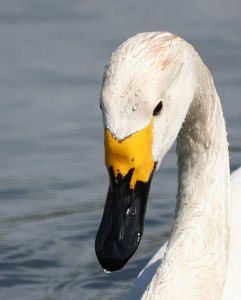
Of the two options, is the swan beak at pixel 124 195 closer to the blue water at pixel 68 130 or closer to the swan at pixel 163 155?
the swan at pixel 163 155

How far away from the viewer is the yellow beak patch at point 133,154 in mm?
5695

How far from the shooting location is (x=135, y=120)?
5672 mm

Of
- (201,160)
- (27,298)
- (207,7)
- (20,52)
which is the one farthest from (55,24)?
(201,160)

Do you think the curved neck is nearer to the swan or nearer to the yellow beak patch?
the swan

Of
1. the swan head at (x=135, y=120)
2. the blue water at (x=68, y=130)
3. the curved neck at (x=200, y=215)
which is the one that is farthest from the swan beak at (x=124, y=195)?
the blue water at (x=68, y=130)

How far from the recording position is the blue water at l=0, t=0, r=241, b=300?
8766 mm

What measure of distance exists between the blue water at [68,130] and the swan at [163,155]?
1.64 m

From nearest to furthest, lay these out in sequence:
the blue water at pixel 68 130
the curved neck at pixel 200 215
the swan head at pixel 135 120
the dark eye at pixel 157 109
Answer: the swan head at pixel 135 120 → the dark eye at pixel 157 109 → the curved neck at pixel 200 215 → the blue water at pixel 68 130

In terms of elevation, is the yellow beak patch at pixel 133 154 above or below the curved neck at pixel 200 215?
above

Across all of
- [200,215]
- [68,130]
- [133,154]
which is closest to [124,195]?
[133,154]

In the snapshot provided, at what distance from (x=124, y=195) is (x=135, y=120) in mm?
378

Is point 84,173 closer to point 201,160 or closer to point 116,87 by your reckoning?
point 201,160

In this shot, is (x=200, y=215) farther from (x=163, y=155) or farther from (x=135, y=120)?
(x=135, y=120)

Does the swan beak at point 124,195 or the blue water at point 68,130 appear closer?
the swan beak at point 124,195
